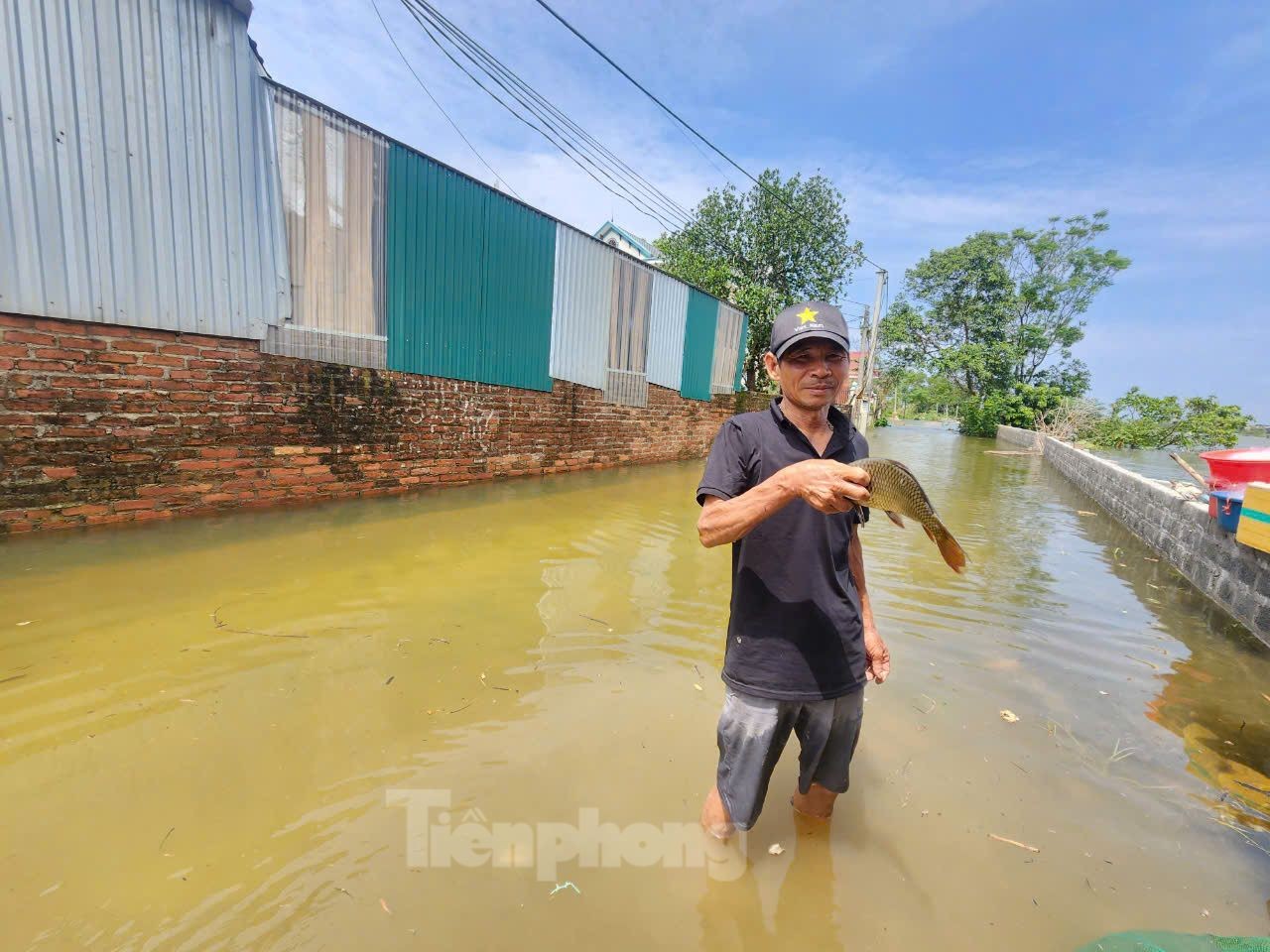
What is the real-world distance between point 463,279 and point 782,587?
6787mm

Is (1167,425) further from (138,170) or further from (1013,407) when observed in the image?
(138,170)

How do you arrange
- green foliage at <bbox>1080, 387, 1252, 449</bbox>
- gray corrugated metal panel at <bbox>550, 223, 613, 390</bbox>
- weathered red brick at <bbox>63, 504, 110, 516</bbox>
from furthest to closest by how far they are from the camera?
1. green foliage at <bbox>1080, 387, 1252, 449</bbox>
2. gray corrugated metal panel at <bbox>550, 223, 613, 390</bbox>
3. weathered red brick at <bbox>63, 504, 110, 516</bbox>

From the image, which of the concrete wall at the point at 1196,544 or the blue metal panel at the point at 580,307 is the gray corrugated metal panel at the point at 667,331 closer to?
the blue metal panel at the point at 580,307

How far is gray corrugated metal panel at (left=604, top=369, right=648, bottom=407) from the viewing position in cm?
1004

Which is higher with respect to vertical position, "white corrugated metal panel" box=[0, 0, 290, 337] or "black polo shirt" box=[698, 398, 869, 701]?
"white corrugated metal panel" box=[0, 0, 290, 337]

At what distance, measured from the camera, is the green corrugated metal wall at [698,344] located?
40.3 feet

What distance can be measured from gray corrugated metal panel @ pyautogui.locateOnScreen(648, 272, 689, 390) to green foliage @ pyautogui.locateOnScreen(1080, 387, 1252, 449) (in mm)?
22244

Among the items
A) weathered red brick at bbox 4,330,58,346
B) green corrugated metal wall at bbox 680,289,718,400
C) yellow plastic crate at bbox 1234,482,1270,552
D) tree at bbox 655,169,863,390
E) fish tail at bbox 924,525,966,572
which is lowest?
yellow plastic crate at bbox 1234,482,1270,552

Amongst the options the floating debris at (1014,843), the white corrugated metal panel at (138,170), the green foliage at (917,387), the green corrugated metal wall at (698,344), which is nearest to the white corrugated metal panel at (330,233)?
the white corrugated metal panel at (138,170)

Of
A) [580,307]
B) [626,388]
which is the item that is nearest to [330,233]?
[580,307]

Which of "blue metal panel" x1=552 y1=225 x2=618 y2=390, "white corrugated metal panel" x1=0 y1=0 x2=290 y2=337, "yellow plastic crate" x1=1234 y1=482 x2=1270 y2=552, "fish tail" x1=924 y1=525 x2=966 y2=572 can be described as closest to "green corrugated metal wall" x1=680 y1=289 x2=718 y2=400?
"blue metal panel" x1=552 y1=225 x2=618 y2=390

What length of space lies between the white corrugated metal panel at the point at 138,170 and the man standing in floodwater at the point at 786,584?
533 centimetres

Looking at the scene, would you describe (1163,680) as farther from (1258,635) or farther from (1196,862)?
(1196,862)

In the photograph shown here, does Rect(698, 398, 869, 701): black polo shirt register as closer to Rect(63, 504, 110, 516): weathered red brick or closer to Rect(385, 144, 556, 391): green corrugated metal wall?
Rect(63, 504, 110, 516): weathered red brick
